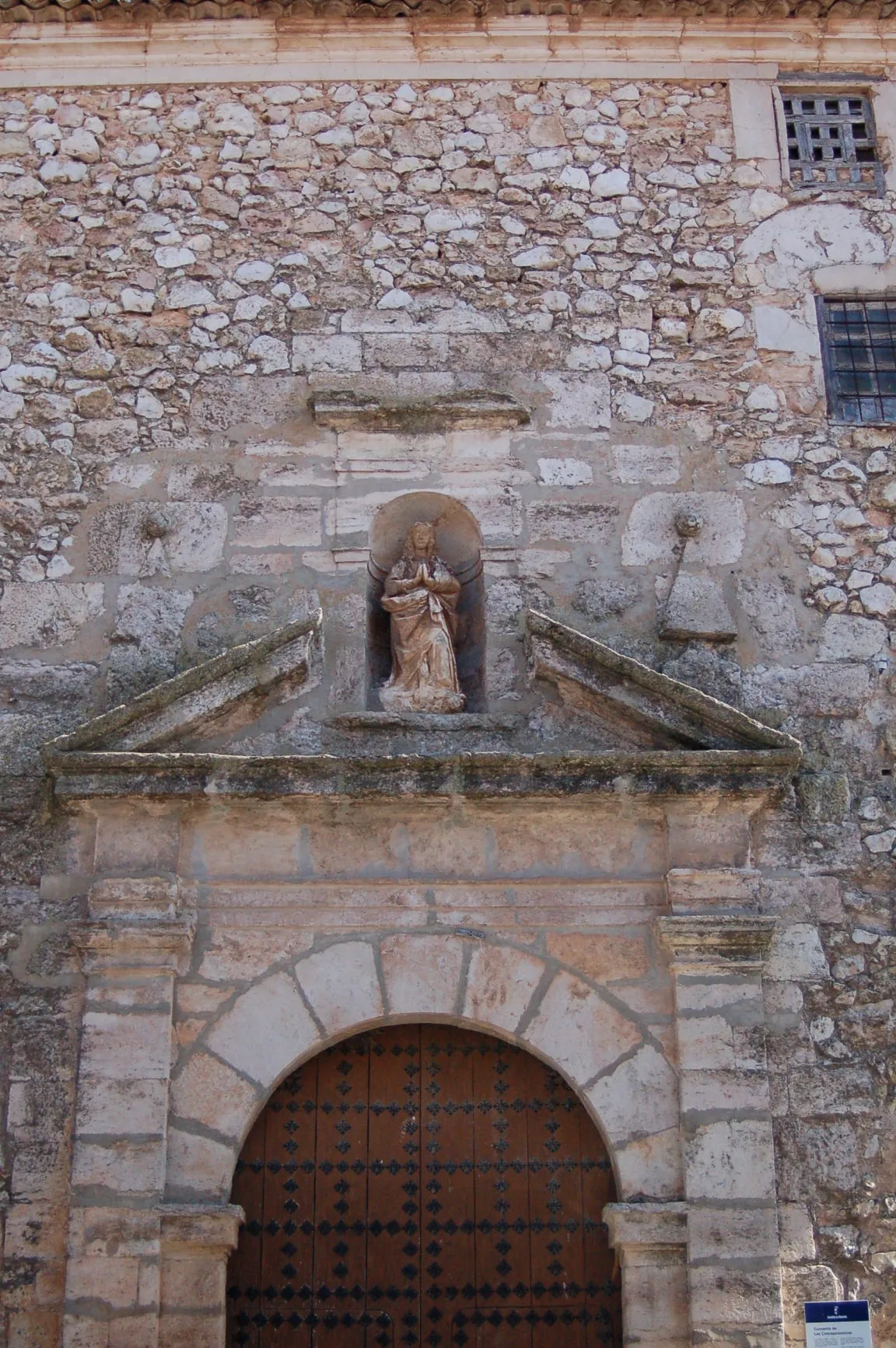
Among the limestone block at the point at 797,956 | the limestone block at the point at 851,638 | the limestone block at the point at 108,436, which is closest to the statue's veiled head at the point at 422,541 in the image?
the limestone block at the point at 108,436

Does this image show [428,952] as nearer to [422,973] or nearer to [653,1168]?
[422,973]

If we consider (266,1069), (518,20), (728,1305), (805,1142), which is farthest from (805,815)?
(518,20)

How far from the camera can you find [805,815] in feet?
19.4

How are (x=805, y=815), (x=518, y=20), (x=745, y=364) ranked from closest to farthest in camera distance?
(x=805, y=815) < (x=745, y=364) < (x=518, y=20)

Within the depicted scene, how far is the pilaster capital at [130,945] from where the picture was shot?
217 inches

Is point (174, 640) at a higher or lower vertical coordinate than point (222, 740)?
higher

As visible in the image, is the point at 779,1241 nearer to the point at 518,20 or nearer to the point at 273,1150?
the point at 273,1150

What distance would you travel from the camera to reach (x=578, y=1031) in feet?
18.2

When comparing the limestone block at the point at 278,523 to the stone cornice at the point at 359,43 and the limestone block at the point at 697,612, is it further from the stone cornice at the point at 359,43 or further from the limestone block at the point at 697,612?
the stone cornice at the point at 359,43

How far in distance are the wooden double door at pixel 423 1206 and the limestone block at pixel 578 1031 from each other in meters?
0.21

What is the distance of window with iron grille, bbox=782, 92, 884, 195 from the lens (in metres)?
6.93

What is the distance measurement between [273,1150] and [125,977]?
769 millimetres

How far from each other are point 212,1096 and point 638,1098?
140cm

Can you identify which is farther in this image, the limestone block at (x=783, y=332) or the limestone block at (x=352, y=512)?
the limestone block at (x=783, y=332)
